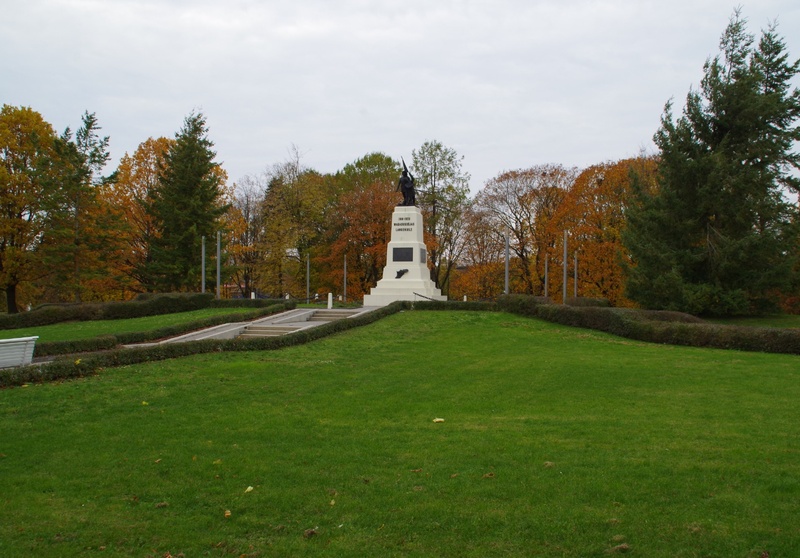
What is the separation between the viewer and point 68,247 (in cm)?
2962

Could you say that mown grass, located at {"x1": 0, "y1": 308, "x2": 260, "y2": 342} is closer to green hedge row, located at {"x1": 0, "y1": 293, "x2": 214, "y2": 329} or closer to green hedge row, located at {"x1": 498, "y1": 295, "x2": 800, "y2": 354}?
green hedge row, located at {"x1": 0, "y1": 293, "x2": 214, "y2": 329}

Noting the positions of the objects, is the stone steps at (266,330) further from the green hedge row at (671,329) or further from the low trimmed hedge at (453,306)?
the green hedge row at (671,329)

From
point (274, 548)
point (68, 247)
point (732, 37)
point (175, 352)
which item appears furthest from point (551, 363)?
point (68, 247)

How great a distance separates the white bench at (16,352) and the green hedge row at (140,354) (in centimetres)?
77

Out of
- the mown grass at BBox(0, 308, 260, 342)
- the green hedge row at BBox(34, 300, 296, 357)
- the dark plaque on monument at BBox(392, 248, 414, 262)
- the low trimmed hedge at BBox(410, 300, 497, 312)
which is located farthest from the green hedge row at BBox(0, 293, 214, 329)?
the low trimmed hedge at BBox(410, 300, 497, 312)

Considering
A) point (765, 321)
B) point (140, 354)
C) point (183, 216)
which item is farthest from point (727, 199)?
point (183, 216)

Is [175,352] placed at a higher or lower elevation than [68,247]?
lower

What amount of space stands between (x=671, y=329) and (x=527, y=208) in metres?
24.7

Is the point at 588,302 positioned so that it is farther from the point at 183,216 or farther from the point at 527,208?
the point at 183,216

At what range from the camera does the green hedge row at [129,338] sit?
1355cm

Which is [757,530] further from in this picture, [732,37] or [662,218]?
[732,37]

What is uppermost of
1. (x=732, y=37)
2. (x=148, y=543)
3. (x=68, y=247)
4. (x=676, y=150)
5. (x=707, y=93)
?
(x=732, y=37)

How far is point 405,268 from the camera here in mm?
29688

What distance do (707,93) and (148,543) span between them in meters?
25.6
